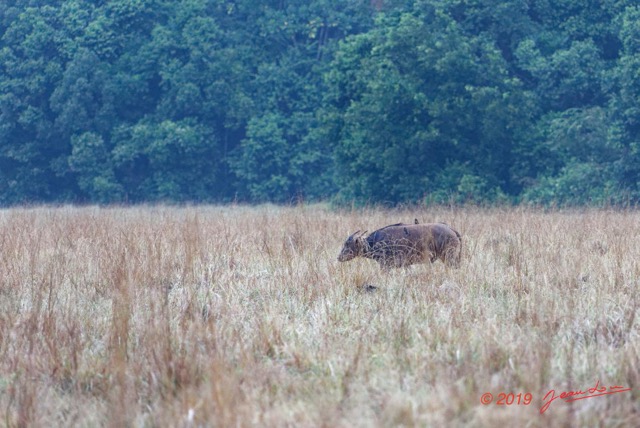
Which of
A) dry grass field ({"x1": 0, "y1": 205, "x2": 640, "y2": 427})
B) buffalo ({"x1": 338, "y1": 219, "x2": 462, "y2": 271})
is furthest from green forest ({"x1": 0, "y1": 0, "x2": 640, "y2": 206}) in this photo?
dry grass field ({"x1": 0, "y1": 205, "x2": 640, "y2": 427})

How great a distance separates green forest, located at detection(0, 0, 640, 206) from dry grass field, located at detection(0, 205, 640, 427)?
1533 centimetres

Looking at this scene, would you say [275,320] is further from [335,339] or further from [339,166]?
[339,166]

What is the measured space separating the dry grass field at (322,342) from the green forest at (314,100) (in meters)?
15.3

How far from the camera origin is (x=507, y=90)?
79.5 ft

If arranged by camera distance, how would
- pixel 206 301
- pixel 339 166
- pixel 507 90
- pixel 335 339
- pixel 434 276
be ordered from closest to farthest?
pixel 335 339
pixel 206 301
pixel 434 276
pixel 507 90
pixel 339 166

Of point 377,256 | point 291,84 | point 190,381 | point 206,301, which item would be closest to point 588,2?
point 291,84

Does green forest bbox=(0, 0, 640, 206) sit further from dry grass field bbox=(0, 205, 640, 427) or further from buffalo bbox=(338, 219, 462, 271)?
dry grass field bbox=(0, 205, 640, 427)

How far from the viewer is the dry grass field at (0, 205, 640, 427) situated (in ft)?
13.2

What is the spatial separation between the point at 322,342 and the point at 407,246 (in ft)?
12.0

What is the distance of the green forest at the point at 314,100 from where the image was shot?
2378 centimetres

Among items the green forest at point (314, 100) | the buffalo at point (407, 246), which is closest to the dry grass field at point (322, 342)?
the buffalo at point (407, 246)

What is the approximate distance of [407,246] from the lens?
879 cm

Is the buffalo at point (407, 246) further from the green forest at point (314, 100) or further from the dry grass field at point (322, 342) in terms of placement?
the green forest at point (314, 100)

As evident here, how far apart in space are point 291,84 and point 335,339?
2919cm
